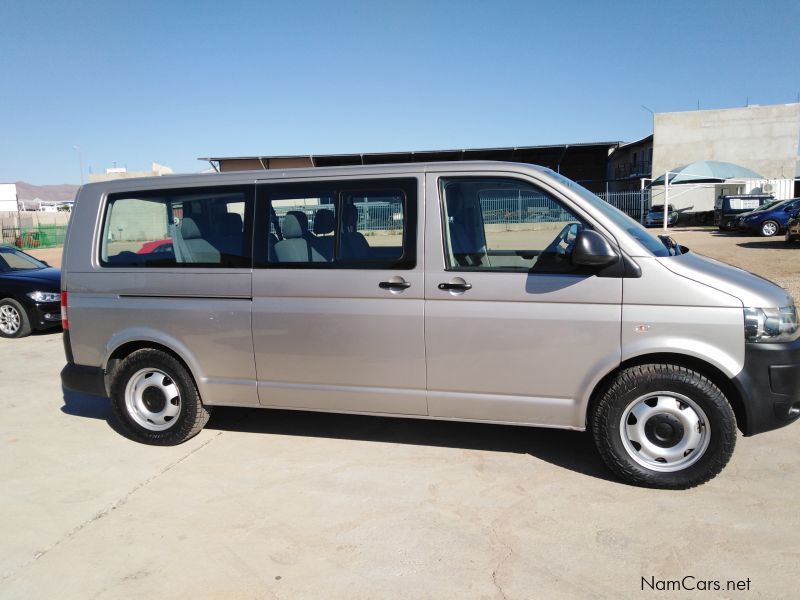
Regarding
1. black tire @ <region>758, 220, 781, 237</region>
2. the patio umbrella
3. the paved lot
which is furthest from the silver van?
the patio umbrella

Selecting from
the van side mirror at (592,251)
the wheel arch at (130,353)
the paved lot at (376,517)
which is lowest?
the paved lot at (376,517)

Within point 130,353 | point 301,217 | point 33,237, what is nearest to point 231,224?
point 301,217

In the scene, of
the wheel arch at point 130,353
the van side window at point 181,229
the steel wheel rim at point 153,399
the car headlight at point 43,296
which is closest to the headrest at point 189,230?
the van side window at point 181,229

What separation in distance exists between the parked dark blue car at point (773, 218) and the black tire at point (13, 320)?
2436cm

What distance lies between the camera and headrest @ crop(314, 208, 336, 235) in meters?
4.19

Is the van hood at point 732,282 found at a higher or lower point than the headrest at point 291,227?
lower

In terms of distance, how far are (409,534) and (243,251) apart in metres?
2.32

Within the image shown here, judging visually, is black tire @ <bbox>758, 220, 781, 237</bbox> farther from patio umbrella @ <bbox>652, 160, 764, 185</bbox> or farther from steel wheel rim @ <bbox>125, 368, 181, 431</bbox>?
steel wheel rim @ <bbox>125, 368, 181, 431</bbox>

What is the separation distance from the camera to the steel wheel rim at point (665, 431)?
142 inches

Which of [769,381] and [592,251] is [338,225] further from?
[769,381]

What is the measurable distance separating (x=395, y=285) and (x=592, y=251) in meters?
1.27

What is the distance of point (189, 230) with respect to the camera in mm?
4531

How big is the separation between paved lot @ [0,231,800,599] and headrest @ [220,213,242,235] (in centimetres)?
170

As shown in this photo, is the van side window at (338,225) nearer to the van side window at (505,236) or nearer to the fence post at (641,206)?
the van side window at (505,236)
